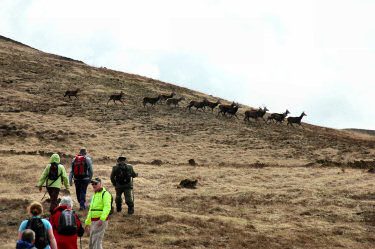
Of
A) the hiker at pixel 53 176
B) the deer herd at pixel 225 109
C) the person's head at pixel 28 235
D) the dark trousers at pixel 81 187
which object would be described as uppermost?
the deer herd at pixel 225 109

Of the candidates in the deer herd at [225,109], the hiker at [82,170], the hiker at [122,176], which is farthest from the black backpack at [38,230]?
the deer herd at [225,109]

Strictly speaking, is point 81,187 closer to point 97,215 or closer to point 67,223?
point 97,215

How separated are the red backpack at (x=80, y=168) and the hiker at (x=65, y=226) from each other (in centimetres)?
626

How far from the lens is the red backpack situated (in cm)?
1384

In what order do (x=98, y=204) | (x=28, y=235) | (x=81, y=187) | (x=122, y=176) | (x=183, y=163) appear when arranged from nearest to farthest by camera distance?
(x=28, y=235) < (x=98, y=204) < (x=122, y=176) < (x=81, y=187) < (x=183, y=163)

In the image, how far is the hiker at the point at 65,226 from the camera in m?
7.45

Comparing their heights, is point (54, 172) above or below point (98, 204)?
above

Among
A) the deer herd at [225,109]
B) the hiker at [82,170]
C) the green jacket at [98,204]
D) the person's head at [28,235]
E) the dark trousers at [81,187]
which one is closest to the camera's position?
the person's head at [28,235]

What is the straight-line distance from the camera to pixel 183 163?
2920 centimetres

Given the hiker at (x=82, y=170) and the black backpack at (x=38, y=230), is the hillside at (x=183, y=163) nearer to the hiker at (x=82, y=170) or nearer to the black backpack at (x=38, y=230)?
the hiker at (x=82, y=170)

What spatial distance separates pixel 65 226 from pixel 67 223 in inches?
2.7

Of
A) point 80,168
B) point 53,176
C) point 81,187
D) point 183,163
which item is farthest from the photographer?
point 183,163

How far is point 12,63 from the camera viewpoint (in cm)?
5700

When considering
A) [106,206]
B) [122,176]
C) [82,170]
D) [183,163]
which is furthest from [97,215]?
[183,163]
